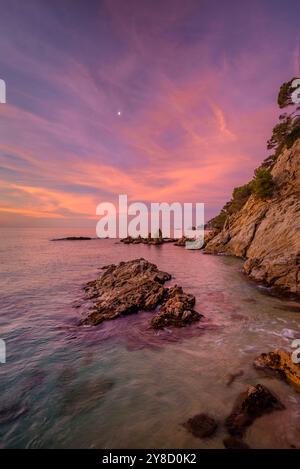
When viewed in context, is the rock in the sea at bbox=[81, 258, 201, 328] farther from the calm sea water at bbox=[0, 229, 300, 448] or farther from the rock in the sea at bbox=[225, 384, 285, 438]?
the rock in the sea at bbox=[225, 384, 285, 438]

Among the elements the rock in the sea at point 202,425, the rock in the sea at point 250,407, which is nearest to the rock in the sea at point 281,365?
the rock in the sea at point 250,407

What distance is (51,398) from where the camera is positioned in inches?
325

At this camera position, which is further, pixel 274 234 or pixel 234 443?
pixel 274 234

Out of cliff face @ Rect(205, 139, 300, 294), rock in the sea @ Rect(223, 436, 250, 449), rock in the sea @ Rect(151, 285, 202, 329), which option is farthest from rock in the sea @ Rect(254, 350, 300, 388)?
cliff face @ Rect(205, 139, 300, 294)

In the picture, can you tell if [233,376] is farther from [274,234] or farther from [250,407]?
[274,234]

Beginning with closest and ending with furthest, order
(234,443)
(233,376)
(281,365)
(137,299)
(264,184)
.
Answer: (234,443) → (233,376) → (281,365) → (137,299) → (264,184)

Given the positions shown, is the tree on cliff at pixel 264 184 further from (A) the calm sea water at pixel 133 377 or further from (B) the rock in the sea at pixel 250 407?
(B) the rock in the sea at pixel 250 407

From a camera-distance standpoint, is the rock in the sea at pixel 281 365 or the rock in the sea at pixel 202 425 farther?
the rock in the sea at pixel 281 365

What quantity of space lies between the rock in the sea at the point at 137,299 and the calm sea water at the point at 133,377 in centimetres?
87

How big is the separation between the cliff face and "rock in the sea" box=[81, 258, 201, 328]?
32.5 ft

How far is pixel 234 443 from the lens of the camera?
5988 mm

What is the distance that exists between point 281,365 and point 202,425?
4465mm

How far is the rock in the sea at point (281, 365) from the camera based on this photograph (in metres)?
8.48

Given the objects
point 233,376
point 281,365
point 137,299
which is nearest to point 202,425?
point 233,376
